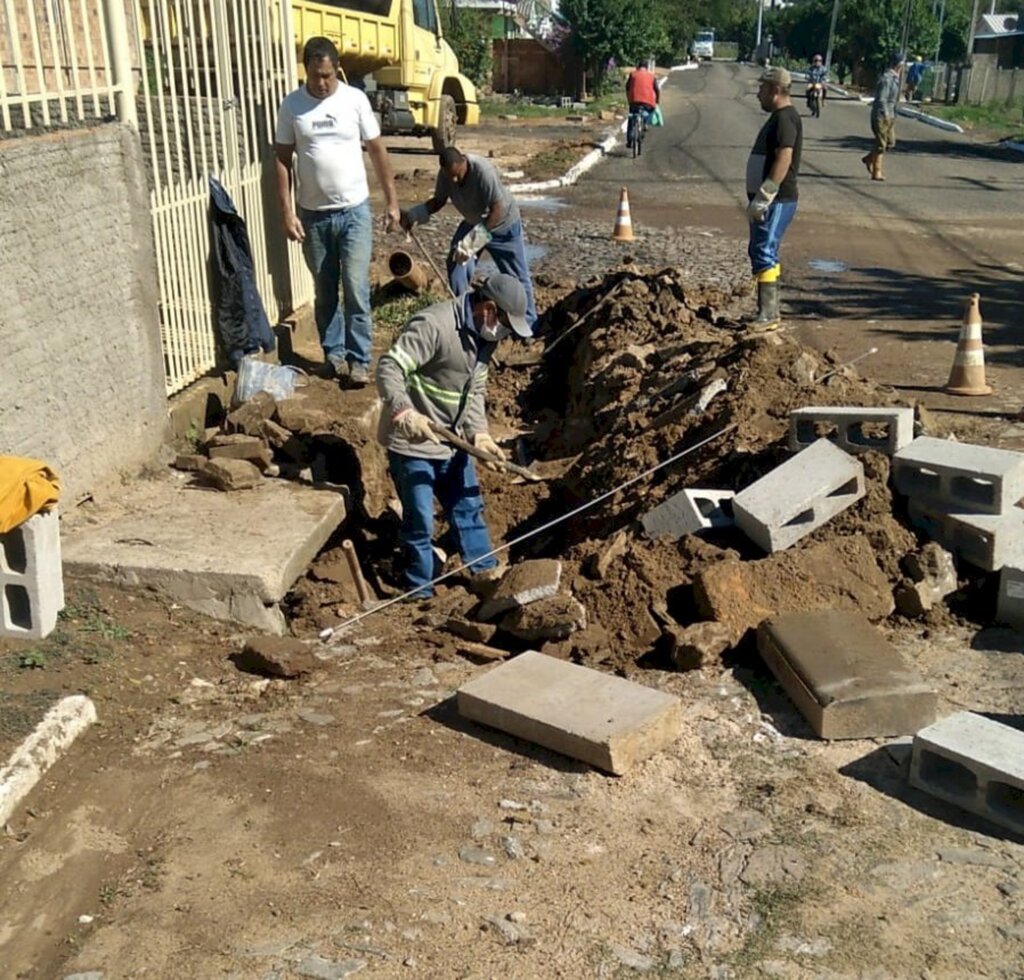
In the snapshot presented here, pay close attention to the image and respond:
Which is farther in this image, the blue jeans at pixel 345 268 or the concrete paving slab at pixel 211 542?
the blue jeans at pixel 345 268

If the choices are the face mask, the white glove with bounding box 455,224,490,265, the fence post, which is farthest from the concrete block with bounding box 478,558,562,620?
the white glove with bounding box 455,224,490,265

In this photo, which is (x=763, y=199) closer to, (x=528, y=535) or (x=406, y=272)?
(x=406, y=272)

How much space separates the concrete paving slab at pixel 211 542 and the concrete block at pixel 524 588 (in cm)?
96

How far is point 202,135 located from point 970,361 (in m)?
5.15

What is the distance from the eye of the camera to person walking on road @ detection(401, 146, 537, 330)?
29.2 ft

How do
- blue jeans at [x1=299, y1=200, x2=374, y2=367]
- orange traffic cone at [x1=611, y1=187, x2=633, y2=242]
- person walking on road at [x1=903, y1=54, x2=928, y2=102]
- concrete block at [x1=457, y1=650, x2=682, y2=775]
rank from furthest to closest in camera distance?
person walking on road at [x1=903, y1=54, x2=928, y2=102]
orange traffic cone at [x1=611, y1=187, x2=633, y2=242]
blue jeans at [x1=299, y1=200, x2=374, y2=367]
concrete block at [x1=457, y1=650, x2=682, y2=775]

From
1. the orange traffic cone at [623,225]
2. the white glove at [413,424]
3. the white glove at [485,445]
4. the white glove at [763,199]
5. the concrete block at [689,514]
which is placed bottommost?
the orange traffic cone at [623,225]

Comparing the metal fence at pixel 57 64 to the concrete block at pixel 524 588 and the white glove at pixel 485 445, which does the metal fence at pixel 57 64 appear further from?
the concrete block at pixel 524 588

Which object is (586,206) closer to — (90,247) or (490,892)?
(90,247)

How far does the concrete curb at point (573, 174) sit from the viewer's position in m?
19.2

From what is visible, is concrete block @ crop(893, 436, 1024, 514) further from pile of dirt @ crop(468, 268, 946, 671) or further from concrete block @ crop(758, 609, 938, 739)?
concrete block @ crop(758, 609, 938, 739)

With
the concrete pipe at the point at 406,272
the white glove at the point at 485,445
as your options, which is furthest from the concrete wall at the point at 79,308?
the concrete pipe at the point at 406,272

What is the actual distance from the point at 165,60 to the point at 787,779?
18.9 feet

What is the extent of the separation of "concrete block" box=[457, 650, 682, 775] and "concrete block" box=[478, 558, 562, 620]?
2.29ft
